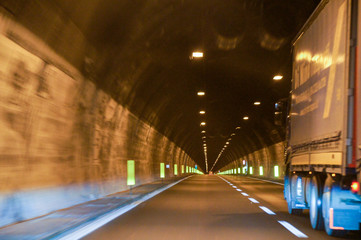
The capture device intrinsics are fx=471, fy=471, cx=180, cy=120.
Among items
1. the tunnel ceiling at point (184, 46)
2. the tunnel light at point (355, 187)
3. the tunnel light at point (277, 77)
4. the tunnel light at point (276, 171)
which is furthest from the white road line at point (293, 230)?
the tunnel light at point (276, 171)

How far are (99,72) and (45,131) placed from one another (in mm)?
4408

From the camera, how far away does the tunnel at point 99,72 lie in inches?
388

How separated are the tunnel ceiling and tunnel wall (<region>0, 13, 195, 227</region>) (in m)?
1.10

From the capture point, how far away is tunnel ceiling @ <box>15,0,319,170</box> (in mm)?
12336

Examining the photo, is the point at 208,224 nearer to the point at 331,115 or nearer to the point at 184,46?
the point at 331,115

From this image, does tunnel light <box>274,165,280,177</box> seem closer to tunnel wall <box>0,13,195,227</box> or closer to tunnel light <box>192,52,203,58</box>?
tunnel wall <box>0,13,195,227</box>

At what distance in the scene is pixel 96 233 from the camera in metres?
8.94

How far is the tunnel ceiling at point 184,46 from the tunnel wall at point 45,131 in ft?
3.61

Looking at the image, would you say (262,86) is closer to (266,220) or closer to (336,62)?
(266,220)

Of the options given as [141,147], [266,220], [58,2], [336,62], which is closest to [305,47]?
[336,62]

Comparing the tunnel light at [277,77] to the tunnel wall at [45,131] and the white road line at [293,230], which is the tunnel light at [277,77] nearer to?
the tunnel wall at [45,131]

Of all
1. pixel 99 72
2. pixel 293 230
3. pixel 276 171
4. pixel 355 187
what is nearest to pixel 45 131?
pixel 99 72

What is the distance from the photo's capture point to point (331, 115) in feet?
25.8

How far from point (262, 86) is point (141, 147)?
9.24 metres
